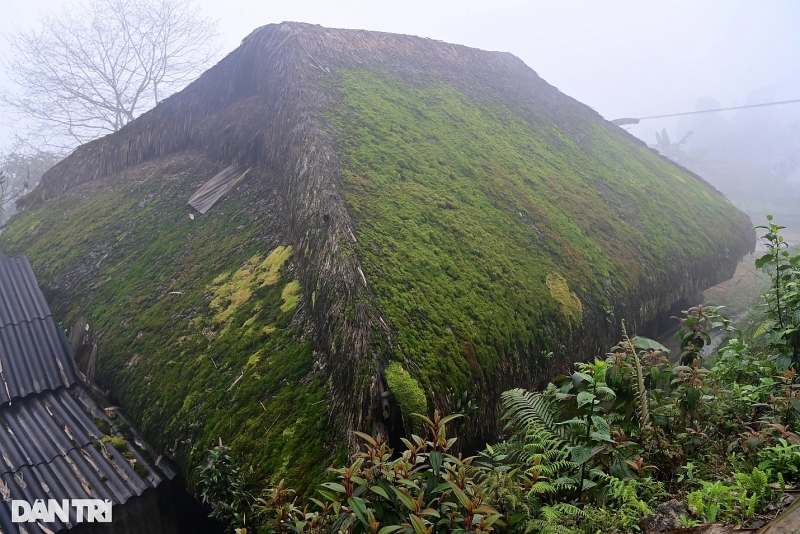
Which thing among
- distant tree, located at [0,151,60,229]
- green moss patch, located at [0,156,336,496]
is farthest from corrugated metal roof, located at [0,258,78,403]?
distant tree, located at [0,151,60,229]

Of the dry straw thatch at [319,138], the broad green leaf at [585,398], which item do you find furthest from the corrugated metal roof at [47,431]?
the broad green leaf at [585,398]

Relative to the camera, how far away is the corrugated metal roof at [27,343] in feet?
13.6

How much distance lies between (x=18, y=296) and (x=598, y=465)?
20.2 ft

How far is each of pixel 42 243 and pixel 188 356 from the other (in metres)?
5.19

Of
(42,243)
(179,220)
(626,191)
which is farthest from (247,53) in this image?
(626,191)

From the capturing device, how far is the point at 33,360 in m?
4.41

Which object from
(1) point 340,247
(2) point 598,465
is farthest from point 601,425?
(1) point 340,247

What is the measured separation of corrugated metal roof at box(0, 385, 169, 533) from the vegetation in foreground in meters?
0.85

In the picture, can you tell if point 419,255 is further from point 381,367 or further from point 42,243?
point 42,243

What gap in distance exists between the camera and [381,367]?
10.2 ft

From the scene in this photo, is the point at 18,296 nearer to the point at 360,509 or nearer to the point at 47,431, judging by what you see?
the point at 47,431

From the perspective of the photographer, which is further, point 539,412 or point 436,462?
point 539,412

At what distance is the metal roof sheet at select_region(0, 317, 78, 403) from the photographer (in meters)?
4.08

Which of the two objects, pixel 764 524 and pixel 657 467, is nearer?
pixel 764 524
